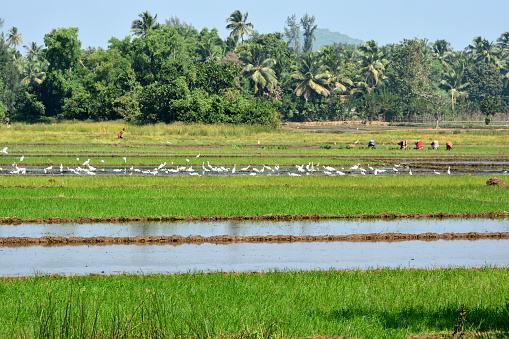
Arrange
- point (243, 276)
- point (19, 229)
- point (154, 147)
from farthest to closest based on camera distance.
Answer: point (154, 147), point (19, 229), point (243, 276)

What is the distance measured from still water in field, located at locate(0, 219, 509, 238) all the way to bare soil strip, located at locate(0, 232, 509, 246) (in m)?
0.72

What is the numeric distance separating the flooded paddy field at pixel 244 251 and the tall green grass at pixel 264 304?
5.47 feet

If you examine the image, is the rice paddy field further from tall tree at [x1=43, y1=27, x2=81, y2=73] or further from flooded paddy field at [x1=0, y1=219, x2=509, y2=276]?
tall tree at [x1=43, y1=27, x2=81, y2=73]

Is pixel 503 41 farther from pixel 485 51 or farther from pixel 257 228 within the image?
pixel 257 228

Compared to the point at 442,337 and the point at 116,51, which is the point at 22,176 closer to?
the point at 442,337

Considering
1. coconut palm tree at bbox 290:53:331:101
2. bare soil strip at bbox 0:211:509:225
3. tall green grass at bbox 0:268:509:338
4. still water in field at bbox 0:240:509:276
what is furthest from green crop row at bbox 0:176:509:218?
coconut palm tree at bbox 290:53:331:101

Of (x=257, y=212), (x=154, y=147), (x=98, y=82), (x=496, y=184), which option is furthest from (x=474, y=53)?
(x=257, y=212)

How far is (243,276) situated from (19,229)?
8554 millimetres

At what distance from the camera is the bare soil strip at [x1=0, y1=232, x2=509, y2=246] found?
16359 mm

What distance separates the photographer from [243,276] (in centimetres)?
1236

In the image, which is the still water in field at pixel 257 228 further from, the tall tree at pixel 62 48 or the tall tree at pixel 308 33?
the tall tree at pixel 308 33

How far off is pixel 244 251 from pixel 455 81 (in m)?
114

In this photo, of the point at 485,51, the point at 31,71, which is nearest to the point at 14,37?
the point at 31,71

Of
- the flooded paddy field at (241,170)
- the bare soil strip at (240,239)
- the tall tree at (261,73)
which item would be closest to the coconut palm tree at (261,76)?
the tall tree at (261,73)
